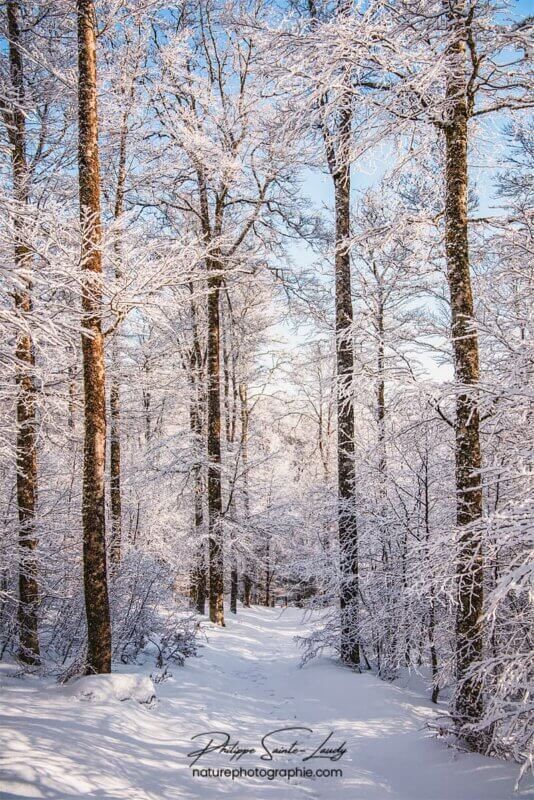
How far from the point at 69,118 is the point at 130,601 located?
295 inches

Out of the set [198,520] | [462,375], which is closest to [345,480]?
[462,375]

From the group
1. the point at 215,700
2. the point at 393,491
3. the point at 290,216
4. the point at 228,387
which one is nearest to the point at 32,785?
the point at 215,700

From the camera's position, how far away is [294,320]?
10844 millimetres

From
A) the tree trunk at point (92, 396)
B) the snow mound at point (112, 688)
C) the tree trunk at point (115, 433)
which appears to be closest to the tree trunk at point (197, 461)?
the tree trunk at point (115, 433)

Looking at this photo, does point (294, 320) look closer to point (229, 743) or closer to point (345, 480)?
point (345, 480)

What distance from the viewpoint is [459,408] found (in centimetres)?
441

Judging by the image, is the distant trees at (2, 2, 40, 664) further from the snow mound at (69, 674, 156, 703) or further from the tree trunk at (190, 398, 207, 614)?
Answer: the tree trunk at (190, 398, 207, 614)

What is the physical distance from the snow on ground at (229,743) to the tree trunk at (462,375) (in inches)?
27.4

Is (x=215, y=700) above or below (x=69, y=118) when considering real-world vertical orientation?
below

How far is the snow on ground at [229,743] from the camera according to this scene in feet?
10.5

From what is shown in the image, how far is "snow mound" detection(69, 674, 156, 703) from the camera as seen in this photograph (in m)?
4.60

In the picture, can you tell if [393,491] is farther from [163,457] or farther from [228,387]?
[228,387]

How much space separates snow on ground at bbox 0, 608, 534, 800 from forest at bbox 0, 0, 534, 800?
1.22 ft

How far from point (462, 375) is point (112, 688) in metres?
4.77
